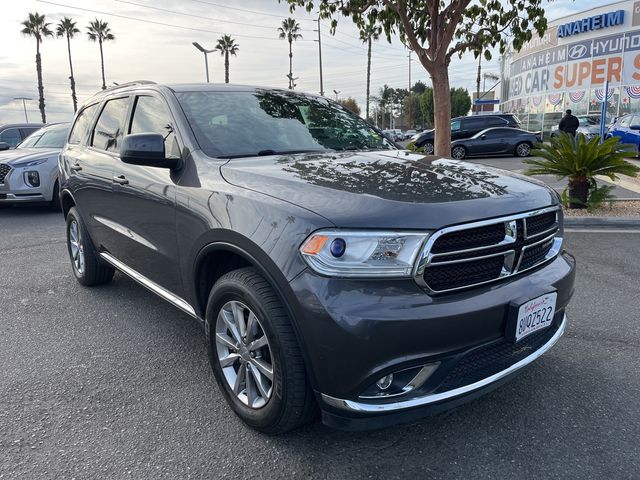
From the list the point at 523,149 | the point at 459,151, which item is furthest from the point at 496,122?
the point at 459,151

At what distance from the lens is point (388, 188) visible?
242 cm

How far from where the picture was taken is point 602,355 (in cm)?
338

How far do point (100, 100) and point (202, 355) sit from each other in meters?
2.60

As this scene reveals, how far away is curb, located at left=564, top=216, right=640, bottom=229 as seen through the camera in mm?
7418

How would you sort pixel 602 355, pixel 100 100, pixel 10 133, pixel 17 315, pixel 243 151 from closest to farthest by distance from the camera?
pixel 243 151 < pixel 602 355 < pixel 17 315 < pixel 100 100 < pixel 10 133

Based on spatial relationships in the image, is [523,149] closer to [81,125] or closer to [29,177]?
[29,177]

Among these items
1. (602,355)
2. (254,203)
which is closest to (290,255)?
(254,203)

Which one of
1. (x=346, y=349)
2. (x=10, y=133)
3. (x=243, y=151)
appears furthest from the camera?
(x=10, y=133)

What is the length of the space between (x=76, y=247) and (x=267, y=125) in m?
2.77

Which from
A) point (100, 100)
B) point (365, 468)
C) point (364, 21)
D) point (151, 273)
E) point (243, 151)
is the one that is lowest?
point (365, 468)

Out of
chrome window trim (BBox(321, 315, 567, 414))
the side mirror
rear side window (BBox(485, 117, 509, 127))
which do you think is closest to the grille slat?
chrome window trim (BBox(321, 315, 567, 414))

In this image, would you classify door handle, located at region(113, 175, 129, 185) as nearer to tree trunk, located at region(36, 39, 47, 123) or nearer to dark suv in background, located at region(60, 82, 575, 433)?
dark suv in background, located at region(60, 82, 575, 433)

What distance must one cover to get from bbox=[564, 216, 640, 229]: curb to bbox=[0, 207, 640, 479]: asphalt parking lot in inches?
135

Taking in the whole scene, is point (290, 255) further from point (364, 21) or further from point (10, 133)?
point (10, 133)
